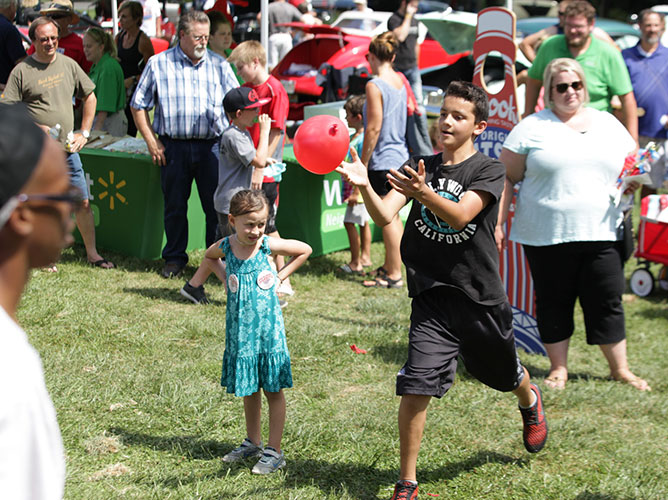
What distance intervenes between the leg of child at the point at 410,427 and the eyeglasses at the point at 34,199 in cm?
224

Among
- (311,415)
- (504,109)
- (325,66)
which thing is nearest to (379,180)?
(504,109)

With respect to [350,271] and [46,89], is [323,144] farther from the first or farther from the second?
[350,271]

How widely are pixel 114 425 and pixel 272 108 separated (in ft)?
10.3

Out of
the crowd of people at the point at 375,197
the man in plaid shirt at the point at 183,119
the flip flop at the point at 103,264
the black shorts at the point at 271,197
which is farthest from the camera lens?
the flip flop at the point at 103,264

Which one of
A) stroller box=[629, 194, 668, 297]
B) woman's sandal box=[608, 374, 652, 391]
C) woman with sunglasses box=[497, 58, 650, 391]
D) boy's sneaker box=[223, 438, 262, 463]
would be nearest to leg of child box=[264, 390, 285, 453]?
boy's sneaker box=[223, 438, 262, 463]

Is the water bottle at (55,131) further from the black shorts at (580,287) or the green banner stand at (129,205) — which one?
the black shorts at (580,287)

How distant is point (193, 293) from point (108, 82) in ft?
10.2

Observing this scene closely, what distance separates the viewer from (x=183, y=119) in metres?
6.64

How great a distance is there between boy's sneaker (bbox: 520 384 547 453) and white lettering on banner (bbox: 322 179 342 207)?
418 cm

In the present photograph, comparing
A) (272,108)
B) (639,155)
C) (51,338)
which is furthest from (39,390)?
(272,108)

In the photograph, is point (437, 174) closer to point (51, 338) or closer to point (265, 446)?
point (265, 446)

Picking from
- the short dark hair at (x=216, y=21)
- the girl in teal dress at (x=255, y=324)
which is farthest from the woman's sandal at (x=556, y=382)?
the short dark hair at (x=216, y=21)

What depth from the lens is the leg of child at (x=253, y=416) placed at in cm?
376

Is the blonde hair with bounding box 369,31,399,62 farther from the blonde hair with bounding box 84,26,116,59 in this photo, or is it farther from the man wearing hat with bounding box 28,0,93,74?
the man wearing hat with bounding box 28,0,93,74
